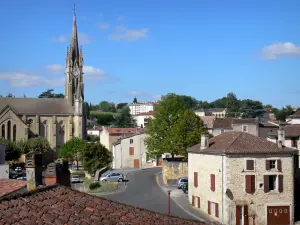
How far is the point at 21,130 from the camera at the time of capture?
8900 cm

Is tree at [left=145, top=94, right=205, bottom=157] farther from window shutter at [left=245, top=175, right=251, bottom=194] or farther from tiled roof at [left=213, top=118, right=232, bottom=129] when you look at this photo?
tiled roof at [left=213, top=118, right=232, bottom=129]

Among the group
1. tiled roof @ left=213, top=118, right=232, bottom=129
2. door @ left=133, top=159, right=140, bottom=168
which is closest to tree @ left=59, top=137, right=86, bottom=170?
door @ left=133, top=159, right=140, bottom=168

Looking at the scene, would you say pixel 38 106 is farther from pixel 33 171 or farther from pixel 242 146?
pixel 33 171

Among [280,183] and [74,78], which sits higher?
[74,78]

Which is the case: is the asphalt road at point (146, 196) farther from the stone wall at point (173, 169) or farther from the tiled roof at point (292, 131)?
the tiled roof at point (292, 131)

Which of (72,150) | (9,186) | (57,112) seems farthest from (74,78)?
(9,186)

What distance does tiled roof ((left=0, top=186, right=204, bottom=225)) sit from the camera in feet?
34.6

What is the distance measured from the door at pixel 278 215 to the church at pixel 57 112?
2532 inches

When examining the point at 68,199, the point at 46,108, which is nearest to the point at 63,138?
the point at 46,108

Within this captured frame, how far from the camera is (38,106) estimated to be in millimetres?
97625

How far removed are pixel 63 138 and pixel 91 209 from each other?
282 ft

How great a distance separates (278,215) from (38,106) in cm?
7204

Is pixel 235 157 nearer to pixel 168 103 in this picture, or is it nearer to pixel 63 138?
pixel 168 103

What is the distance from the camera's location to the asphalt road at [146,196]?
36656 millimetres
